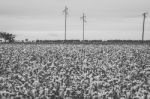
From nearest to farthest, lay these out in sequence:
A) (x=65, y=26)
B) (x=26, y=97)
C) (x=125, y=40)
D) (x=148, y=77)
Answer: (x=26, y=97)
(x=148, y=77)
(x=125, y=40)
(x=65, y=26)

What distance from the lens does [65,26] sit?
2355 inches

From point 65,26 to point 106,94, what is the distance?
53.9 meters

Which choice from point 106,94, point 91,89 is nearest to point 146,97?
point 106,94

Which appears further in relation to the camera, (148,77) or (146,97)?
(148,77)

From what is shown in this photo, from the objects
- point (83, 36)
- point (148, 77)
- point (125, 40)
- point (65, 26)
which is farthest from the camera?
point (83, 36)

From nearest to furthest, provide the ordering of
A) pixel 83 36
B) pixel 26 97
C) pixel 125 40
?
pixel 26 97
pixel 125 40
pixel 83 36

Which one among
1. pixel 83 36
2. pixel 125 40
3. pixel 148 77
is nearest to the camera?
pixel 148 77

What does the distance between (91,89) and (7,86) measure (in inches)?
92.2

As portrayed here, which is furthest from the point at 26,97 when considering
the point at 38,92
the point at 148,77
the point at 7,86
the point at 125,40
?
the point at 125,40

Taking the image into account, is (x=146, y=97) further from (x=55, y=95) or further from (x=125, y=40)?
(x=125, y=40)

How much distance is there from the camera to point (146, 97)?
20.1 feet

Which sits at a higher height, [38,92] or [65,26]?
[65,26]

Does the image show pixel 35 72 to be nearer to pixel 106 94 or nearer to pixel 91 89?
pixel 91 89

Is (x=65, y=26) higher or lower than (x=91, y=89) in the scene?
higher
